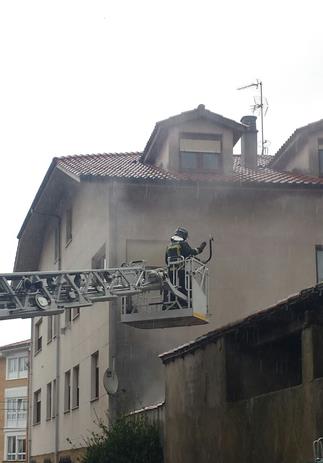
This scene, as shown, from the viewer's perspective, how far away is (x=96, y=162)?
83.7 ft

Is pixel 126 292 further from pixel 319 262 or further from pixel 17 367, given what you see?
pixel 17 367

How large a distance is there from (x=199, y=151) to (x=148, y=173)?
5.82 ft

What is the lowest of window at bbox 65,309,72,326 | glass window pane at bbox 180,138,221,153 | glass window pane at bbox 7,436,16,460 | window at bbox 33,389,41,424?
glass window pane at bbox 7,436,16,460

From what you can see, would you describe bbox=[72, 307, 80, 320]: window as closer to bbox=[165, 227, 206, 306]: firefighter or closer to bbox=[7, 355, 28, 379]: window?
bbox=[165, 227, 206, 306]: firefighter

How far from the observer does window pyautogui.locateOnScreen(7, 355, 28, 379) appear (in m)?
67.8

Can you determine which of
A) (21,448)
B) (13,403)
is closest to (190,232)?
(13,403)

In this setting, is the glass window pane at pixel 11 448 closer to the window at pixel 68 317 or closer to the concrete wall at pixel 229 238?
the window at pixel 68 317

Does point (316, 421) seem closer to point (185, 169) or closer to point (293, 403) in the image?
point (293, 403)

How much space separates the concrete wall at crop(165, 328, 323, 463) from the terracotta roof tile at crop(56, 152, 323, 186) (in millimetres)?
6618

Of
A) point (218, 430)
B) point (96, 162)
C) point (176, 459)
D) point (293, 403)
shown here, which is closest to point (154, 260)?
point (96, 162)

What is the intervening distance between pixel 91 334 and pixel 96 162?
464 cm

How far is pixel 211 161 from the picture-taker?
24875 mm

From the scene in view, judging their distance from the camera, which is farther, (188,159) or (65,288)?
(188,159)

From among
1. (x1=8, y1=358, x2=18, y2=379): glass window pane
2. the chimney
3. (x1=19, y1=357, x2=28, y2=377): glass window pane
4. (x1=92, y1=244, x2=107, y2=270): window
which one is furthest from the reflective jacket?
(x1=8, y1=358, x2=18, y2=379): glass window pane
